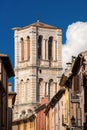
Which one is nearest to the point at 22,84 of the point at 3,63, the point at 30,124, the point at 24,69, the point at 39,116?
the point at 24,69

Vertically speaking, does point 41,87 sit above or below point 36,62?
below

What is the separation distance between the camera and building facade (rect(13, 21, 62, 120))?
16162 centimetres

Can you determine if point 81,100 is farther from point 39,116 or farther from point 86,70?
point 39,116

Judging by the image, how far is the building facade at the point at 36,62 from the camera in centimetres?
16162

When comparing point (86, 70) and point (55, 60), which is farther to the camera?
point (55, 60)

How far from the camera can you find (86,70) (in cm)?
4759

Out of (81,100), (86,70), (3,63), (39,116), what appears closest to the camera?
(86,70)

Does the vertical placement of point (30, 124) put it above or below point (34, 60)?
below

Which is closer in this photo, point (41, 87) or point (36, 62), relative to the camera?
point (41, 87)

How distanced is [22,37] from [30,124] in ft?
167

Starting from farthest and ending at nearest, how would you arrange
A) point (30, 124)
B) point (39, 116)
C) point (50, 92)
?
1. point (50, 92)
2. point (30, 124)
3. point (39, 116)

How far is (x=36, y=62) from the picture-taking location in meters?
163

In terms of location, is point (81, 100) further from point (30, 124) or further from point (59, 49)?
point (59, 49)

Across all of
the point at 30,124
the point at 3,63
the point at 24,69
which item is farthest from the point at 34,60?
the point at 3,63
